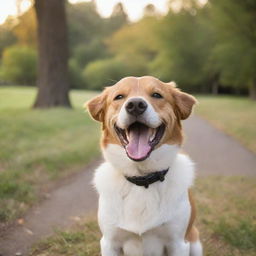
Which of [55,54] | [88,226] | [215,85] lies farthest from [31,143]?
[215,85]

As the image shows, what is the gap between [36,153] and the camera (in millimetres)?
7180

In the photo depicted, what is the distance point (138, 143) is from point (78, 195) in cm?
309

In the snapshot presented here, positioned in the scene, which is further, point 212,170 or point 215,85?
point 215,85

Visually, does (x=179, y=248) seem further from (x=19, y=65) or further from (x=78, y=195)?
(x=19, y=65)

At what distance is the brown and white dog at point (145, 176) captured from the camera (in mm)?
3029

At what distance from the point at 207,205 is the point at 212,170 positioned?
7.39ft

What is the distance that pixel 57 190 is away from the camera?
5.96m

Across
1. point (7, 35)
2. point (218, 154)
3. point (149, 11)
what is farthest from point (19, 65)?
point (218, 154)

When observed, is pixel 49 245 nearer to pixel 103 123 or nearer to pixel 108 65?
pixel 103 123

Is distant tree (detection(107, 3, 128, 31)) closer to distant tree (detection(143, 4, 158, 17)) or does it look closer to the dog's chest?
distant tree (detection(143, 4, 158, 17))

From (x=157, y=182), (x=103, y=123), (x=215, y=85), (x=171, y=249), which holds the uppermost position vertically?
(x=103, y=123)

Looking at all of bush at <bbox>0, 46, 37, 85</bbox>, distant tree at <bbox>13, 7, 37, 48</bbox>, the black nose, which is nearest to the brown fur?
the black nose

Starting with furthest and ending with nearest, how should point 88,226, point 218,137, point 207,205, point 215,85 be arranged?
point 215,85, point 218,137, point 207,205, point 88,226

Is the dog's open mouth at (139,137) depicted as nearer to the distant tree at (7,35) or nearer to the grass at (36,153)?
the grass at (36,153)
